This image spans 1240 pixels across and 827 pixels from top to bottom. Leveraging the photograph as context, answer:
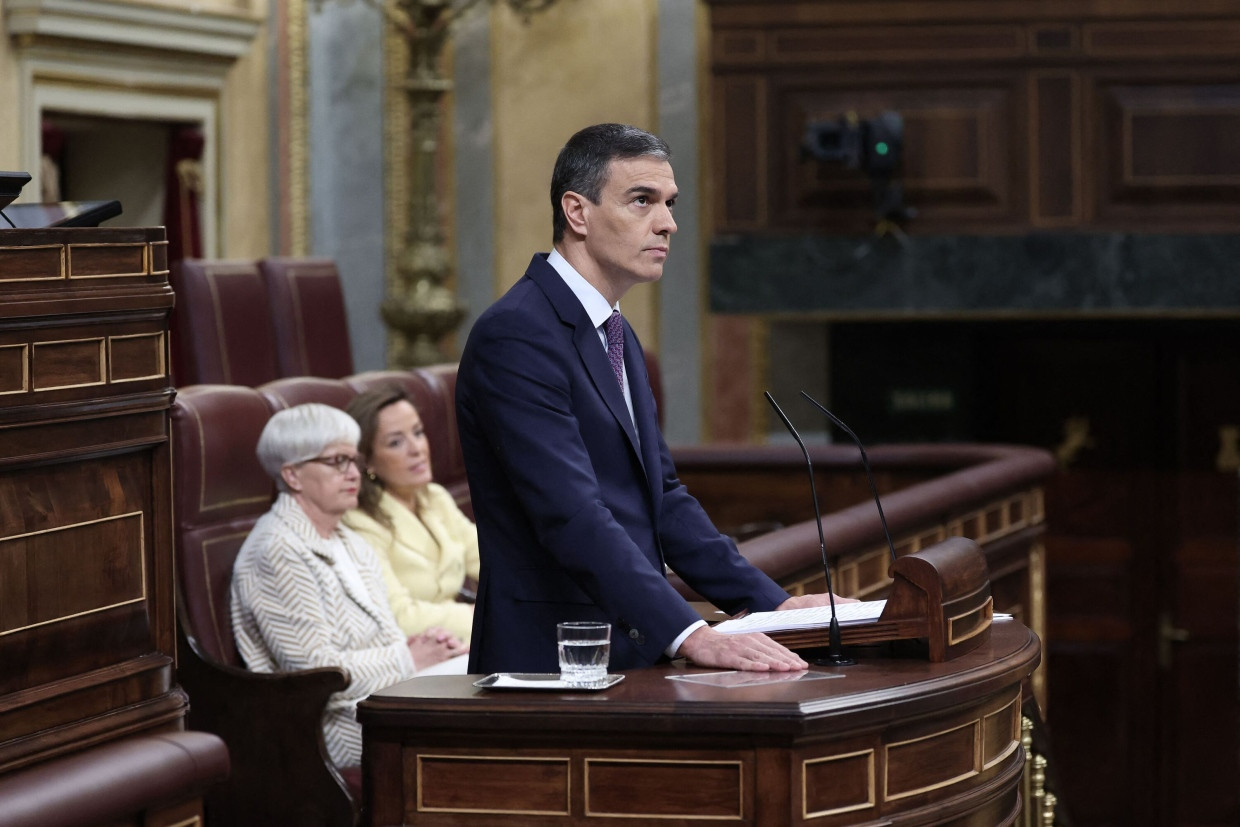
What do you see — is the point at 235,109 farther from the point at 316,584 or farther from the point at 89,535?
the point at 89,535

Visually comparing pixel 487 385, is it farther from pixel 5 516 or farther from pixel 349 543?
pixel 349 543

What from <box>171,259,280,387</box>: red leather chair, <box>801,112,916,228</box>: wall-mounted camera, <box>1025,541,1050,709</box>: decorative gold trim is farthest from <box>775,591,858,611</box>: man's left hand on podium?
<box>801,112,916,228</box>: wall-mounted camera

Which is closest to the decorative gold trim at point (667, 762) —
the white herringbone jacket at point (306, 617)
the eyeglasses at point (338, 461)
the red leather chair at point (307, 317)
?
the white herringbone jacket at point (306, 617)

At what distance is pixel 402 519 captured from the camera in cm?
445

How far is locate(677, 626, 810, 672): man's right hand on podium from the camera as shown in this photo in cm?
238

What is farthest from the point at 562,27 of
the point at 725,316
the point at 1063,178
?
the point at 1063,178

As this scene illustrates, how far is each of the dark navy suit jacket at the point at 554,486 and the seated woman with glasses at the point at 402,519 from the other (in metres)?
1.80

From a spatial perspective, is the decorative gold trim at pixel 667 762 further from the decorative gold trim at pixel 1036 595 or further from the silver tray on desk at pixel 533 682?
the decorative gold trim at pixel 1036 595

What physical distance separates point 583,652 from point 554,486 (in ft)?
0.74

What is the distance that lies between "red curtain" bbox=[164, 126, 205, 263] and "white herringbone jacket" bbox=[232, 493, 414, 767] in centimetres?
371

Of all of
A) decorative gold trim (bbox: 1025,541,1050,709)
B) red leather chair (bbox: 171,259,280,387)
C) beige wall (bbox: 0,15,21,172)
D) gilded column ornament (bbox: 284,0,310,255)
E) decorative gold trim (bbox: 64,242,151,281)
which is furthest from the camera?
gilded column ornament (bbox: 284,0,310,255)

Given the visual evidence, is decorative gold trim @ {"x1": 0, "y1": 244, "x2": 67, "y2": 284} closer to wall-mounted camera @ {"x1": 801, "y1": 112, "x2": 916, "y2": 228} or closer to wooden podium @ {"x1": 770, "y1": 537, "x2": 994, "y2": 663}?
wooden podium @ {"x1": 770, "y1": 537, "x2": 994, "y2": 663}

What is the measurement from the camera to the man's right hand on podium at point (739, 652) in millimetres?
2383

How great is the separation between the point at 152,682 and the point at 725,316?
17.8ft
